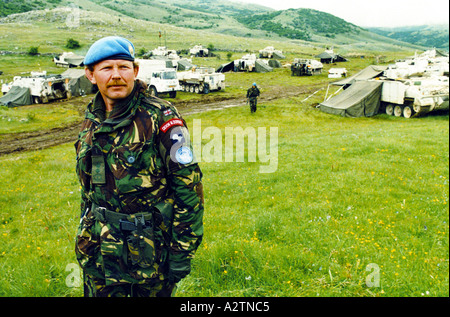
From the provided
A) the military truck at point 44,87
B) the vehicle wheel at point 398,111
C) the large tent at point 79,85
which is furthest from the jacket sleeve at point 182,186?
the large tent at point 79,85

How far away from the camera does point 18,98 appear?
24594 millimetres

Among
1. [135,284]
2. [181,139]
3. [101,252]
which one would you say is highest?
[181,139]

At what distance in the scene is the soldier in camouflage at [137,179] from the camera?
2.26 metres

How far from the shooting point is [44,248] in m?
4.53

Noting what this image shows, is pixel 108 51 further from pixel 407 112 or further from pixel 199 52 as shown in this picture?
pixel 199 52

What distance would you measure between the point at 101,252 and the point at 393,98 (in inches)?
794

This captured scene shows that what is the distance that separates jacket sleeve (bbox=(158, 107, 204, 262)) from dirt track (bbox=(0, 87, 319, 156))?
13894mm

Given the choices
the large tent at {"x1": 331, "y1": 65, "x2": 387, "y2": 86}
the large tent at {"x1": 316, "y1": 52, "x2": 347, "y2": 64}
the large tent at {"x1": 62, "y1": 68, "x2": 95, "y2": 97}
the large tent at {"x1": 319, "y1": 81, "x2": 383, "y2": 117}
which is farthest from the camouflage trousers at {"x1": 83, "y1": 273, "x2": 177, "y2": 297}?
the large tent at {"x1": 316, "y1": 52, "x2": 347, "y2": 64}

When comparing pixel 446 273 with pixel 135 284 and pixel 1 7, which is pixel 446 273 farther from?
pixel 1 7

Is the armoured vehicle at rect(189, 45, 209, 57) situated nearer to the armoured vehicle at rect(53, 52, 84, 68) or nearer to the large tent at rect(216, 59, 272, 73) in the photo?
the large tent at rect(216, 59, 272, 73)

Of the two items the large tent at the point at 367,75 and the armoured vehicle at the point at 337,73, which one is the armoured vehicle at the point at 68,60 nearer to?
the armoured vehicle at the point at 337,73

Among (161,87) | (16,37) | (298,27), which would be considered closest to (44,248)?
(161,87)

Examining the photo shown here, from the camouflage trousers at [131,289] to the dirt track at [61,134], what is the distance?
1342cm

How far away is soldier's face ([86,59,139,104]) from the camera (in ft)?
7.41
